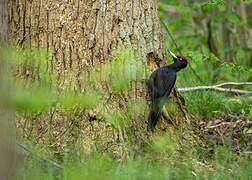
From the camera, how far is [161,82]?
12.7 feet

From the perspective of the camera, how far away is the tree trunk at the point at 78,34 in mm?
3531

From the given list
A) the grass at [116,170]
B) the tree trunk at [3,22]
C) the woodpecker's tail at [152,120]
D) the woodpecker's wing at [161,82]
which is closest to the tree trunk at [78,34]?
the woodpecker's tail at [152,120]

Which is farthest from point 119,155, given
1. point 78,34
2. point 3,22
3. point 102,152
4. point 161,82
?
point 3,22

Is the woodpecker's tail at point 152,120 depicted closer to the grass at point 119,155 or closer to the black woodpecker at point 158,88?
the black woodpecker at point 158,88

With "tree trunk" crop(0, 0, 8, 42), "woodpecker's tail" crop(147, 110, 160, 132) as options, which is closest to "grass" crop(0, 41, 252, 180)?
"woodpecker's tail" crop(147, 110, 160, 132)

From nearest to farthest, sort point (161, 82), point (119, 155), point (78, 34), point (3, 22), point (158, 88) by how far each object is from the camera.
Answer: point (3, 22) < point (119, 155) < point (78, 34) < point (158, 88) < point (161, 82)

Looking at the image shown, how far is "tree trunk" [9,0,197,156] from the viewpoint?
3.53m

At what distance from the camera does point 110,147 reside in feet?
11.4

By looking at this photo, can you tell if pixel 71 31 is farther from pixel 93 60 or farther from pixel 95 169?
pixel 95 169

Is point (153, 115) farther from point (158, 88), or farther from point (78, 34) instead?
point (78, 34)

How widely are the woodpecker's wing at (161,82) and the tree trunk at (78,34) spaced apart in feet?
0.74

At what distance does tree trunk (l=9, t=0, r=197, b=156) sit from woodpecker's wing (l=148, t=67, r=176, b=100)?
23 cm

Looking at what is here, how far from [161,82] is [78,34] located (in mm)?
930

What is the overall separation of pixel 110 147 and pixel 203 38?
17.9 feet
